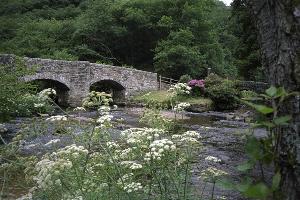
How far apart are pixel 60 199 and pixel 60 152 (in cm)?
32

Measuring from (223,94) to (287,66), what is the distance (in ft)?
68.1

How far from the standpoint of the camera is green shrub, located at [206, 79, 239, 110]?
2227cm

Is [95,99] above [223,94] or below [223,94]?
above

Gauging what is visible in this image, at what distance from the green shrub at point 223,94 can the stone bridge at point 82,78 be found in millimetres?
5698

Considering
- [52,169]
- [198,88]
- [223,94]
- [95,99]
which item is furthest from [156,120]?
[198,88]

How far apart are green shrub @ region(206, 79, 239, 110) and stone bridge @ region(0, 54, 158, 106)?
18.7 ft

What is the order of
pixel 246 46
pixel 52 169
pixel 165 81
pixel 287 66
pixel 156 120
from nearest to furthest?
pixel 287 66 → pixel 52 169 → pixel 156 120 → pixel 246 46 → pixel 165 81

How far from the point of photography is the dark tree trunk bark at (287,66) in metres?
1.81

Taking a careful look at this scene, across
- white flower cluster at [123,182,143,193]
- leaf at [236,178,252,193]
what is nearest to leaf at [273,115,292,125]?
leaf at [236,178,252,193]

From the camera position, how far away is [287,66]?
6.13 ft

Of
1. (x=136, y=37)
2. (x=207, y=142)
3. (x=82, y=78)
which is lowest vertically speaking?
(x=207, y=142)

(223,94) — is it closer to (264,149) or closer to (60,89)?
(60,89)

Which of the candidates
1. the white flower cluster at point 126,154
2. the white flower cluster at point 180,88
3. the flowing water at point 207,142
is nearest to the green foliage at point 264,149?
the white flower cluster at point 126,154

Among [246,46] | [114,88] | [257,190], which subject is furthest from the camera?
[114,88]
